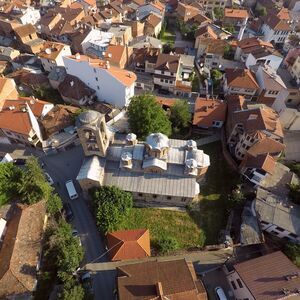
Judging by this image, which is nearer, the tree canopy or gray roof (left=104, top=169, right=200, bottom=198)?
the tree canopy

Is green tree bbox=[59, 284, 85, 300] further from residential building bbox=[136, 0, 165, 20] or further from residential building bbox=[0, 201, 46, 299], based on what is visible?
residential building bbox=[136, 0, 165, 20]

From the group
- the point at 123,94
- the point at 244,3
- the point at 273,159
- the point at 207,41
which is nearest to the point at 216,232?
the point at 273,159

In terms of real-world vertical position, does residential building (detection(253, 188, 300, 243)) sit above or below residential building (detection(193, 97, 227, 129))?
below

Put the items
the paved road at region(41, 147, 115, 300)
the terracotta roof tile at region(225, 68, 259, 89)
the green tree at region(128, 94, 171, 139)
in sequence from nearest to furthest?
the paved road at region(41, 147, 115, 300), the green tree at region(128, 94, 171, 139), the terracotta roof tile at region(225, 68, 259, 89)

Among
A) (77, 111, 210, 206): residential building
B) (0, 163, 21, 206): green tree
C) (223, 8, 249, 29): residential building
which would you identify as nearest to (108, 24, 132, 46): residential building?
(77, 111, 210, 206): residential building

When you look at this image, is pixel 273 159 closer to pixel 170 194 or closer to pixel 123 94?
pixel 170 194

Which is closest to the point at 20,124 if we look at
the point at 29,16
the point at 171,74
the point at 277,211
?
the point at 171,74
